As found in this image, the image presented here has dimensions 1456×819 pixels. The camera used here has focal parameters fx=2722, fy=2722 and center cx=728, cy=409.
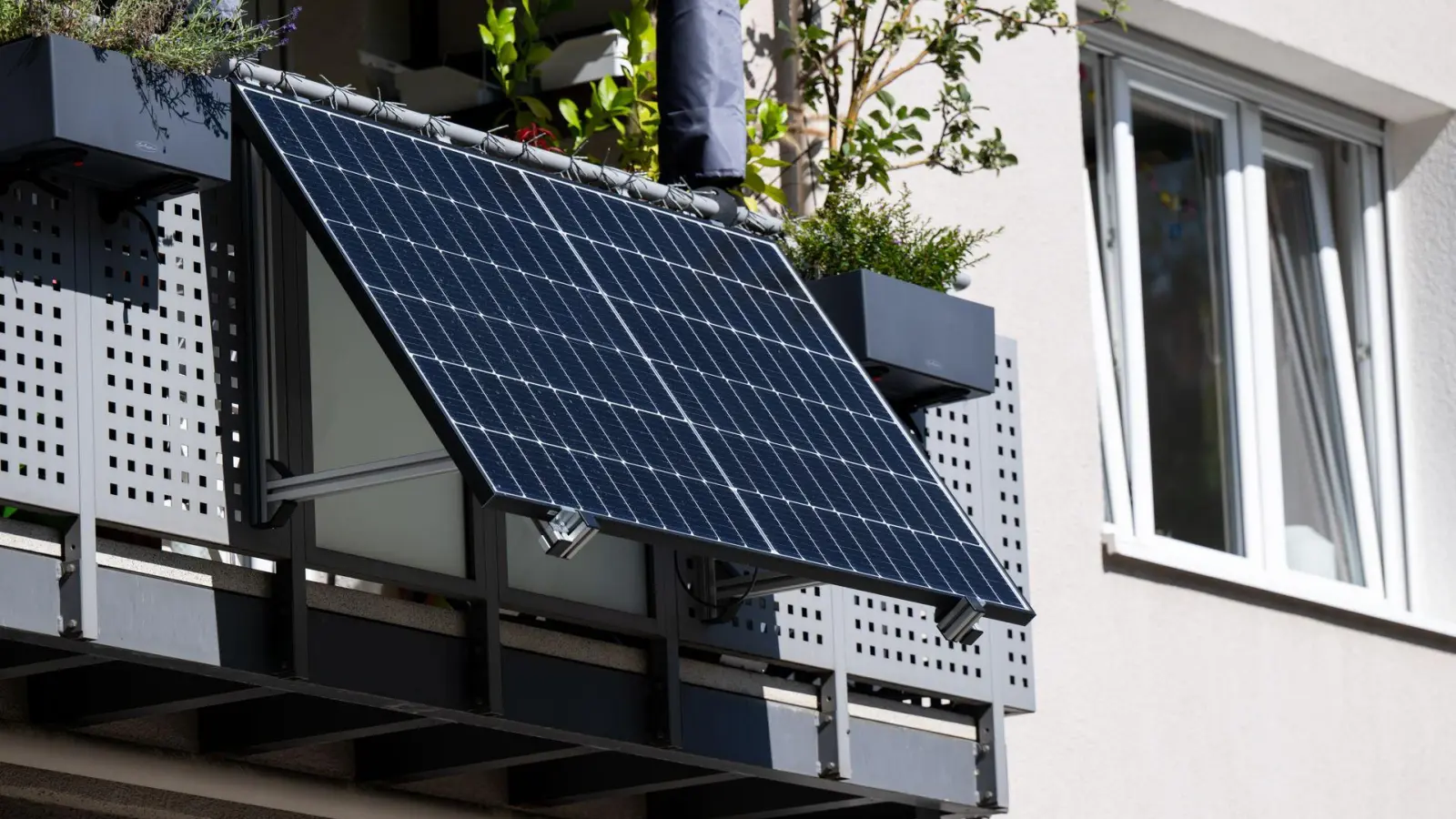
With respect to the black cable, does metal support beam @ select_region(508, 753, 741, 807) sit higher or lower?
lower

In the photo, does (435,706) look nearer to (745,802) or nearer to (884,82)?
(745,802)

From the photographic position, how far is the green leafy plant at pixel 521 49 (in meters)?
9.12

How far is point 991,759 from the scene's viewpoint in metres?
8.94

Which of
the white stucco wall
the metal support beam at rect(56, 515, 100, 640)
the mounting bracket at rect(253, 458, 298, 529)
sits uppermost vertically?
the white stucco wall

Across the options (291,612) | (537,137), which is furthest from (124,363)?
(537,137)

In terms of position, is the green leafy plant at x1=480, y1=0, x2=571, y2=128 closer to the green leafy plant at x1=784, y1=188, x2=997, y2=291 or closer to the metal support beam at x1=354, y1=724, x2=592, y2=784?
the green leafy plant at x1=784, y1=188, x2=997, y2=291

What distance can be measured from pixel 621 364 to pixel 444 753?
1601mm

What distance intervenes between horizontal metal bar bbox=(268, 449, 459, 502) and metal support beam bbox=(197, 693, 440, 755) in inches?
33.5

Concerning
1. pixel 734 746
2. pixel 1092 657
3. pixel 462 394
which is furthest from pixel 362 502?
pixel 1092 657

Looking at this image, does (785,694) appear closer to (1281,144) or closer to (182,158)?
(182,158)

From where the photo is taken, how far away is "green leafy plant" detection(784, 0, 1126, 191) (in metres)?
9.88

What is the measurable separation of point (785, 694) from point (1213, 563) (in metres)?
4.18

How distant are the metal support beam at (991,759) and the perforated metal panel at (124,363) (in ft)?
9.90

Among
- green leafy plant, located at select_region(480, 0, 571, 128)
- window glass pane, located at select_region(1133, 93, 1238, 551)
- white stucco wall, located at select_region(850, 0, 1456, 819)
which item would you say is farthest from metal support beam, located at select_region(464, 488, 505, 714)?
window glass pane, located at select_region(1133, 93, 1238, 551)
